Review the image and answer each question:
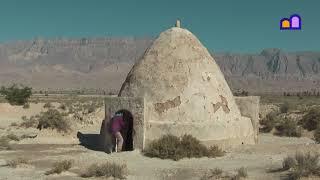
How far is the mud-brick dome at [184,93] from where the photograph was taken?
1697cm

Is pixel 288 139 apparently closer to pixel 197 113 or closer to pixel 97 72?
pixel 197 113

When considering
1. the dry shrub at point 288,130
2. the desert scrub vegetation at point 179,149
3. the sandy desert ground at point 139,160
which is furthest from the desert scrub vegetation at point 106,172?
the dry shrub at point 288,130

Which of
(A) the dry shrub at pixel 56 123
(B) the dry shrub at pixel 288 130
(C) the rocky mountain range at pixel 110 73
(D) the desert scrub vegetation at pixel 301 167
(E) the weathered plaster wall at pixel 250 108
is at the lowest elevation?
(D) the desert scrub vegetation at pixel 301 167

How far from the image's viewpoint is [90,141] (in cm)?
2083

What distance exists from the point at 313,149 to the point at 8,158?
932 cm

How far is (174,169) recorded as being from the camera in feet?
44.9

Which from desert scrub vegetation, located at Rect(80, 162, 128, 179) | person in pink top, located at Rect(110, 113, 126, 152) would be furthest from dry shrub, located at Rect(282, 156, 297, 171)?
person in pink top, located at Rect(110, 113, 126, 152)

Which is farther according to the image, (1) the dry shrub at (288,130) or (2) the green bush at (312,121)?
(2) the green bush at (312,121)

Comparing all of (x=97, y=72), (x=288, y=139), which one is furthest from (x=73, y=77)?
(x=288, y=139)

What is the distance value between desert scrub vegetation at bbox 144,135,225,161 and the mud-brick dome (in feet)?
1.41

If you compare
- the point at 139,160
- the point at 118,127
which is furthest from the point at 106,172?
the point at 118,127

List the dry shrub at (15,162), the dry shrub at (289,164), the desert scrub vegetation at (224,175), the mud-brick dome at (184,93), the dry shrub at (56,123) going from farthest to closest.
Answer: the dry shrub at (56,123)
the mud-brick dome at (184,93)
the dry shrub at (15,162)
the dry shrub at (289,164)
the desert scrub vegetation at (224,175)

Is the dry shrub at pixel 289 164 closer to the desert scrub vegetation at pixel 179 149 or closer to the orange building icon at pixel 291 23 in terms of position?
the desert scrub vegetation at pixel 179 149

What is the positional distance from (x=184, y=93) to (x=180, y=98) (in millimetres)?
228
